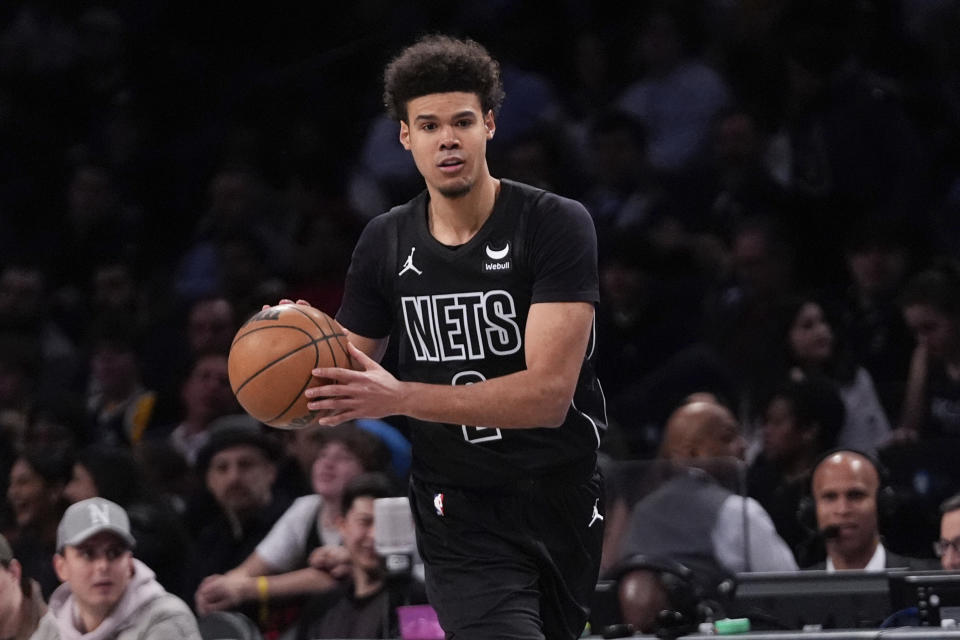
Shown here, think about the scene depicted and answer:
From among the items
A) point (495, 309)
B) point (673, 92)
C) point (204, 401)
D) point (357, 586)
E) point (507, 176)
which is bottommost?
point (357, 586)

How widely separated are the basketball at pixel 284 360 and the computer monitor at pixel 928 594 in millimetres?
2106

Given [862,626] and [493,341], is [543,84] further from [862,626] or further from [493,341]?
[493,341]

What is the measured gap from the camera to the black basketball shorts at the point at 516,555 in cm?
398

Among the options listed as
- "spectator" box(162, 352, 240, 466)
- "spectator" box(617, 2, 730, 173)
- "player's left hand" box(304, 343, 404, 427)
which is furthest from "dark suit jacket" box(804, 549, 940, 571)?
"spectator" box(162, 352, 240, 466)

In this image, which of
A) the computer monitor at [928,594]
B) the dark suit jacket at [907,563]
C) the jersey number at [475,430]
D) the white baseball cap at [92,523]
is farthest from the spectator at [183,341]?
the jersey number at [475,430]

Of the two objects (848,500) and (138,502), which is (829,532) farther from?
(138,502)

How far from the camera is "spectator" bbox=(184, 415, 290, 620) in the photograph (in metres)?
7.38

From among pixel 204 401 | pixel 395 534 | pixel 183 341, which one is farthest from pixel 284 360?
pixel 183 341

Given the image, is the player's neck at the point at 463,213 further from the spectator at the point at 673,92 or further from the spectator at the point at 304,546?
the spectator at the point at 673,92

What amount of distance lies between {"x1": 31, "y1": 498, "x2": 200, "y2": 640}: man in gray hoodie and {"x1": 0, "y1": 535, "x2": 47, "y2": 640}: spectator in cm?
14

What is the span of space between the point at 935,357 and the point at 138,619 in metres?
3.80

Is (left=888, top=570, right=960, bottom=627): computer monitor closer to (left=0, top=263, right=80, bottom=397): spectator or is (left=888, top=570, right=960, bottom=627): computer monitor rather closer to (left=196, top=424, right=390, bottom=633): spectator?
(left=196, top=424, right=390, bottom=633): spectator

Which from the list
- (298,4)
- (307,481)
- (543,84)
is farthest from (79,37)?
(307,481)

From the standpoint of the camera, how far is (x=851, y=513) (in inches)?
242
